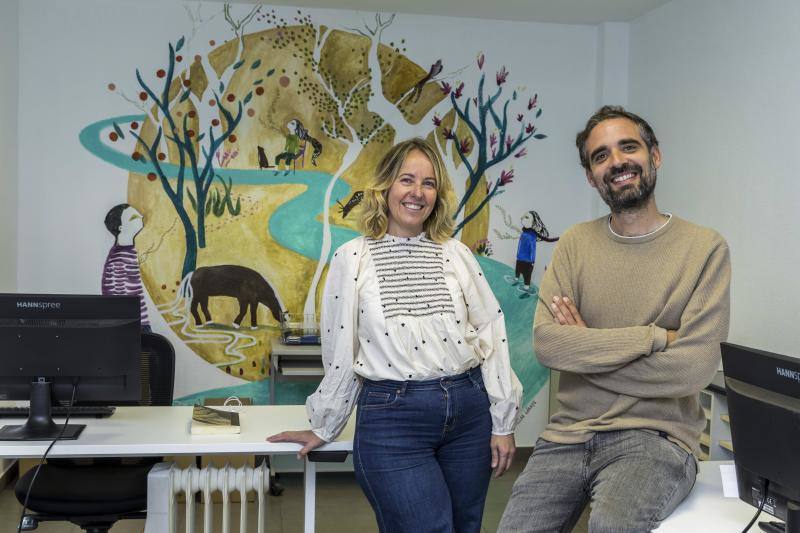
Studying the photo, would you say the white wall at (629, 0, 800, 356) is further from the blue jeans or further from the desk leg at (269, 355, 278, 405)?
the desk leg at (269, 355, 278, 405)

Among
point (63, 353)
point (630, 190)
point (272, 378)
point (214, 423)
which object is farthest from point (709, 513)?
point (272, 378)

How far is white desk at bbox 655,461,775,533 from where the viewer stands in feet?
6.02

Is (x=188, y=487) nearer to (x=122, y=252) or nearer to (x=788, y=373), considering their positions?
(x=788, y=373)

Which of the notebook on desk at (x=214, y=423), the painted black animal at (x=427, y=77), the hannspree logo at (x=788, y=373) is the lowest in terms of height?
the notebook on desk at (x=214, y=423)

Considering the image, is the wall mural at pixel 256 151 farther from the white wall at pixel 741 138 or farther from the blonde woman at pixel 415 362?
the blonde woman at pixel 415 362

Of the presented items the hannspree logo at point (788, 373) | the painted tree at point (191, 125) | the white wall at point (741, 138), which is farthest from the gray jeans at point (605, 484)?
the painted tree at point (191, 125)

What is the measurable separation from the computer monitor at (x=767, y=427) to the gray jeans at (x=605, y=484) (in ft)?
0.75

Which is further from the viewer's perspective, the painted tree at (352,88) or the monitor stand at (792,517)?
the painted tree at (352,88)

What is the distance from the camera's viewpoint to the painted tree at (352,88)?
4879 millimetres

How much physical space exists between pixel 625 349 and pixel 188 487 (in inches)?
59.9

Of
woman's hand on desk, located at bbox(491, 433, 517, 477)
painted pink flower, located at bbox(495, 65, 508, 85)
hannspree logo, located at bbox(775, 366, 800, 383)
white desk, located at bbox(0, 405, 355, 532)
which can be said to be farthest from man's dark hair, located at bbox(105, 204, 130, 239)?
hannspree logo, located at bbox(775, 366, 800, 383)

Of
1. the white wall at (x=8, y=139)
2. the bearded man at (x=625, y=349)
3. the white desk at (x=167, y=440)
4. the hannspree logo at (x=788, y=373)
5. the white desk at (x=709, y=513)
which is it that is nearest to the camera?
the hannspree logo at (x=788, y=373)

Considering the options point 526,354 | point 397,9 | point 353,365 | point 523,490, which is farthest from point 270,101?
point 523,490

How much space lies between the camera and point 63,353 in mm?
2527
